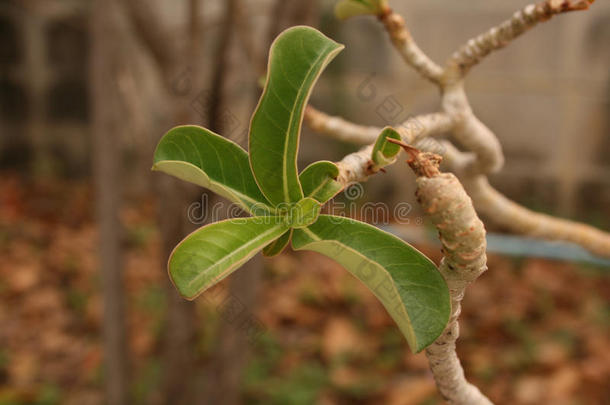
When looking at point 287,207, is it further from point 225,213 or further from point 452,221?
point 225,213

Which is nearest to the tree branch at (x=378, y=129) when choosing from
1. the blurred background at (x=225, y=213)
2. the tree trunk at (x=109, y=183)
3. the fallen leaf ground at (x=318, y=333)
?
the blurred background at (x=225, y=213)

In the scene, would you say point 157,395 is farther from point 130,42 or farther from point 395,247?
point 130,42

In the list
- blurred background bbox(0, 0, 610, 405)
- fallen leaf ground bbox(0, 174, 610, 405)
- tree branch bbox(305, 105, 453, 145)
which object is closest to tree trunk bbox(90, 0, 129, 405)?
blurred background bbox(0, 0, 610, 405)

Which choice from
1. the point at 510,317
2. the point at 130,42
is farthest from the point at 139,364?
the point at 130,42

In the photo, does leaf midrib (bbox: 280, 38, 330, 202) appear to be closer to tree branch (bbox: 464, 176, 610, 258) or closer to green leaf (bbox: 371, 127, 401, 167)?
green leaf (bbox: 371, 127, 401, 167)

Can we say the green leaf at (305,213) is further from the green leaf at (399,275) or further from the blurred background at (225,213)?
the blurred background at (225,213)

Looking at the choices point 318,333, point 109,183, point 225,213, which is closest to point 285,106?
point 225,213

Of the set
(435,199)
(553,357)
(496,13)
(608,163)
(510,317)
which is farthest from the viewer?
(608,163)
